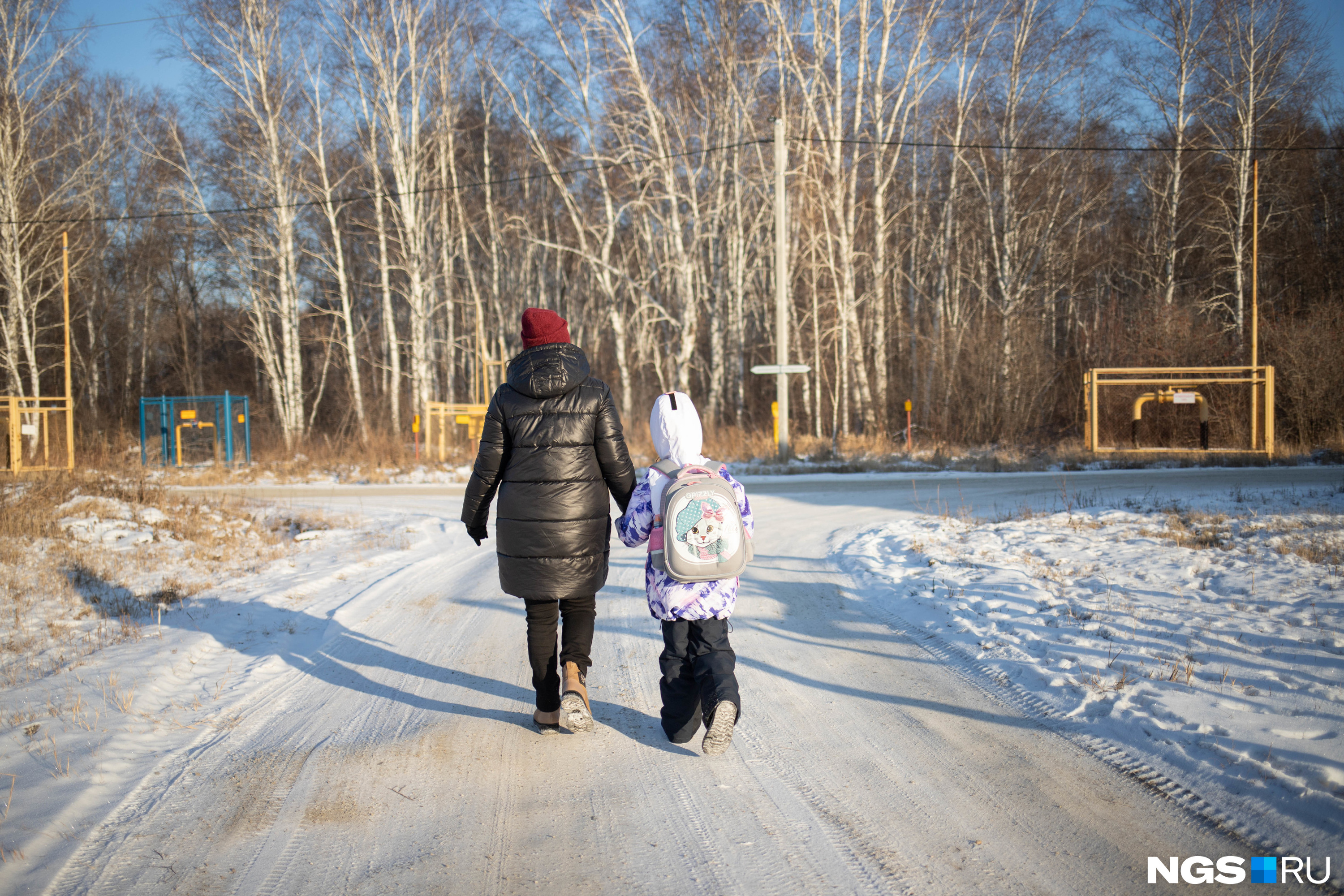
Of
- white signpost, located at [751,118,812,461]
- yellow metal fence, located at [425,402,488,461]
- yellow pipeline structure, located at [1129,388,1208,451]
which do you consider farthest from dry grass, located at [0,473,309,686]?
yellow pipeline structure, located at [1129,388,1208,451]

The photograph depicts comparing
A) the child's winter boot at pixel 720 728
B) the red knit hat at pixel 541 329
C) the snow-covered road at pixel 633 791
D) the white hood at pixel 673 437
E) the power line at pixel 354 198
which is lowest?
the snow-covered road at pixel 633 791

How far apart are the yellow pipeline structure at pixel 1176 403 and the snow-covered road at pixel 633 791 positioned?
1612 cm

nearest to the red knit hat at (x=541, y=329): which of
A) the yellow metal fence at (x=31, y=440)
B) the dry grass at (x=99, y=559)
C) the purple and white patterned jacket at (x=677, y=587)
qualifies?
the purple and white patterned jacket at (x=677, y=587)

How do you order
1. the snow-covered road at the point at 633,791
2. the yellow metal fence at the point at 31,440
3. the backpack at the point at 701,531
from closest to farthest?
1. the snow-covered road at the point at 633,791
2. the backpack at the point at 701,531
3. the yellow metal fence at the point at 31,440

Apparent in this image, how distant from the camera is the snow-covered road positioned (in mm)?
2641

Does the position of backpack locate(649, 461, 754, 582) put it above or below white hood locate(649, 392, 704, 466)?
below

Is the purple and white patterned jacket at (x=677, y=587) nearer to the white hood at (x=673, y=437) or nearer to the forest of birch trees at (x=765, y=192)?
the white hood at (x=673, y=437)

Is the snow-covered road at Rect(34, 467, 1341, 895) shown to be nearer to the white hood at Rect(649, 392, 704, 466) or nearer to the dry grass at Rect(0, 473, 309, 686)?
the white hood at Rect(649, 392, 704, 466)

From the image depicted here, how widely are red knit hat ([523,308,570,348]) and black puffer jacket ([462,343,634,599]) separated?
0.05 metres

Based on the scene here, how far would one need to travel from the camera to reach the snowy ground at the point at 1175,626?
3.26 m

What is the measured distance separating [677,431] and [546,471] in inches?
26.2

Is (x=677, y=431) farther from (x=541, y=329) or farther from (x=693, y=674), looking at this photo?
(x=693, y=674)

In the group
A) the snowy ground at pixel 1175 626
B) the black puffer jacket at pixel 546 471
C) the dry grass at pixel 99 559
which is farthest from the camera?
the dry grass at pixel 99 559

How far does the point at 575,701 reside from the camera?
3.85 meters
